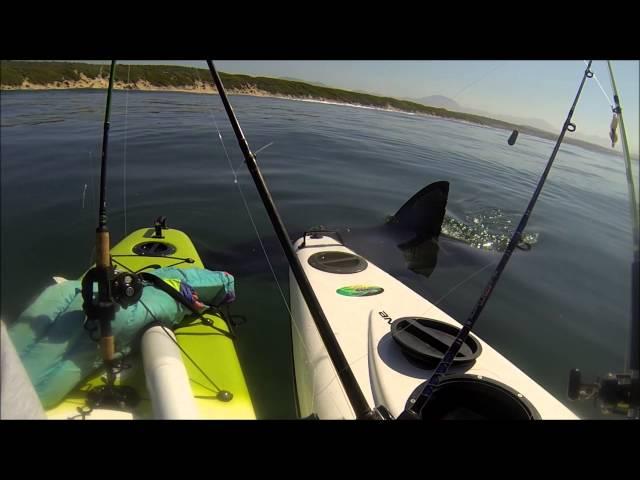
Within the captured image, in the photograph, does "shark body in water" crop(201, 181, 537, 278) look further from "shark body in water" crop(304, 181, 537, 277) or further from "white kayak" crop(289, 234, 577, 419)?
"white kayak" crop(289, 234, 577, 419)

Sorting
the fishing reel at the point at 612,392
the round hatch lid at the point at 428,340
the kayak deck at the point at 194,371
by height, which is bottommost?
the kayak deck at the point at 194,371

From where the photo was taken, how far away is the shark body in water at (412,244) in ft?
23.4

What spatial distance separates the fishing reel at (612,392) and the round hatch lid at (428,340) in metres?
1.64

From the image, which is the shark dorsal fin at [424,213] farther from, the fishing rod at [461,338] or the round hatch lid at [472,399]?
the round hatch lid at [472,399]

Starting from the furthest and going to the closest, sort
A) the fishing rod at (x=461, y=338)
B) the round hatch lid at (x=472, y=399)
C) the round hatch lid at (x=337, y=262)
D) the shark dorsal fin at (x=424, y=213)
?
the shark dorsal fin at (x=424, y=213) → the round hatch lid at (x=337, y=262) → the round hatch lid at (x=472, y=399) → the fishing rod at (x=461, y=338)

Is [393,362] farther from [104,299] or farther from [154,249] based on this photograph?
[154,249]

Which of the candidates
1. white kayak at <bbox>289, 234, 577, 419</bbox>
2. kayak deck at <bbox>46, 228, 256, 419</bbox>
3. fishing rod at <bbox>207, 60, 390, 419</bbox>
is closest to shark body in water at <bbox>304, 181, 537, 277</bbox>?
white kayak at <bbox>289, 234, 577, 419</bbox>

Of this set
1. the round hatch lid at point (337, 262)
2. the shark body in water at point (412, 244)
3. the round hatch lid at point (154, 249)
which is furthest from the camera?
the shark body in water at point (412, 244)

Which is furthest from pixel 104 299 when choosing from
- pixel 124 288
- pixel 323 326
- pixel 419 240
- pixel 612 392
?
pixel 419 240

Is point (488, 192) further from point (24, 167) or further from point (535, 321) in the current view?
point (24, 167)

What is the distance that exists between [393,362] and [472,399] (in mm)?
857

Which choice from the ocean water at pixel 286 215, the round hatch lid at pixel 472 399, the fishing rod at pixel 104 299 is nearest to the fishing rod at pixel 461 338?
the round hatch lid at pixel 472 399
